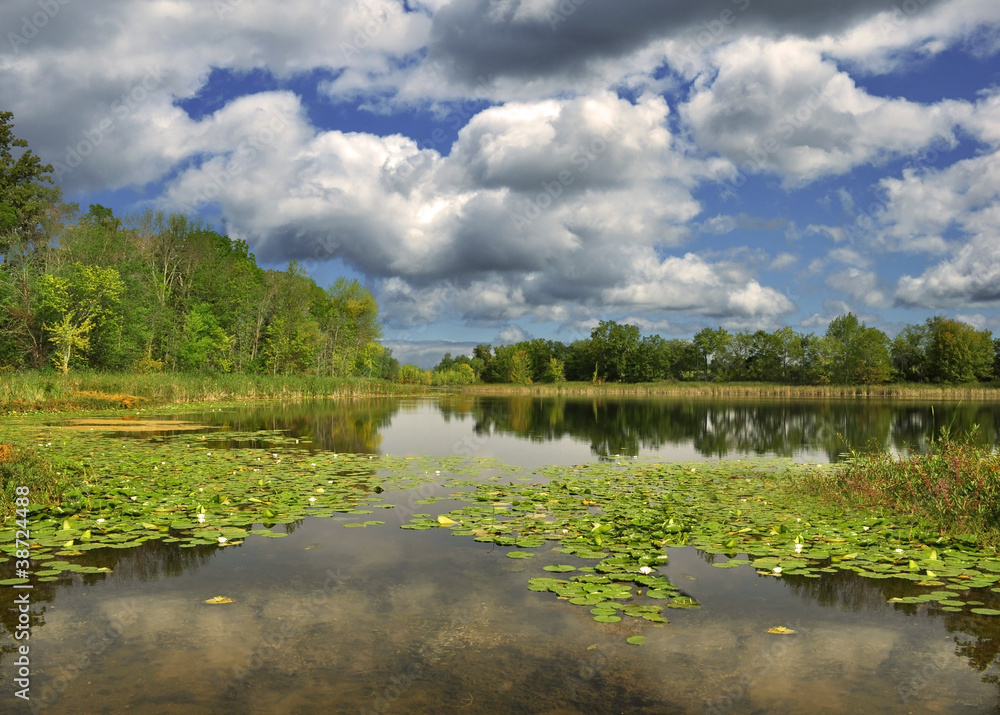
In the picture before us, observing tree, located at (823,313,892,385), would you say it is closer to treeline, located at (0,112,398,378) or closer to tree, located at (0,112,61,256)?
treeline, located at (0,112,398,378)

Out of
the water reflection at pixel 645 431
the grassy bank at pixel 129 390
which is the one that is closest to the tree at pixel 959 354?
the water reflection at pixel 645 431

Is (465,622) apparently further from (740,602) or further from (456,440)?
(456,440)

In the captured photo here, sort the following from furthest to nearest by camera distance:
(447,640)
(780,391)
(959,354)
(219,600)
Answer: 1. (959,354)
2. (780,391)
3. (219,600)
4. (447,640)

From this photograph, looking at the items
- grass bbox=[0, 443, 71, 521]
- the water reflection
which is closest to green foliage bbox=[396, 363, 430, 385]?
the water reflection

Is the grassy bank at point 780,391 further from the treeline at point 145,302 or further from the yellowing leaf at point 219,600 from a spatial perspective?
the yellowing leaf at point 219,600

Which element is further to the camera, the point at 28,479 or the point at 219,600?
the point at 28,479

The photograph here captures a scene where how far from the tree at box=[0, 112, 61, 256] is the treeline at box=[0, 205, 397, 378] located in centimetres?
99

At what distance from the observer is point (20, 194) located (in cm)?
5153

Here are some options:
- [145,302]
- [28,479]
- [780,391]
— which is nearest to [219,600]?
[28,479]

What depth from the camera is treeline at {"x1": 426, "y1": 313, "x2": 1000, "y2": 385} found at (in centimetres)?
10025

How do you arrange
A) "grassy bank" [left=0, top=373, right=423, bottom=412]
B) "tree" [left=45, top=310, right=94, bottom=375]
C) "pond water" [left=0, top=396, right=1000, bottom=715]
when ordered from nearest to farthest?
"pond water" [left=0, top=396, right=1000, bottom=715] < "grassy bank" [left=0, top=373, right=423, bottom=412] < "tree" [left=45, top=310, right=94, bottom=375]

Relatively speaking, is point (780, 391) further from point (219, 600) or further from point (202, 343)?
point (219, 600)

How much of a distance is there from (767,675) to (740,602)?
5.49 ft

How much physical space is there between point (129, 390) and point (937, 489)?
3957cm
